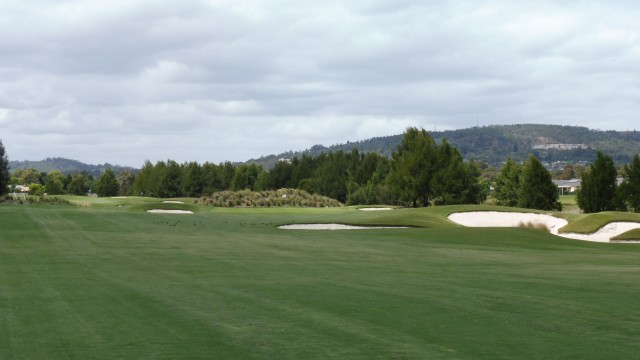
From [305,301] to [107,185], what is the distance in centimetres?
12664

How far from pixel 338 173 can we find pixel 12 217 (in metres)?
71.1

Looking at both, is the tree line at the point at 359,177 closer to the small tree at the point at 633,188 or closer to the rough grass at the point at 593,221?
the small tree at the point at 633,188

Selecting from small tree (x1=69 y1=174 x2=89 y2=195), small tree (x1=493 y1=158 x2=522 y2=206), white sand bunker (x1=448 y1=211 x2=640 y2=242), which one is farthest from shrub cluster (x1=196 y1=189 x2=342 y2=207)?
small tree (x1=69 y1=174 x2=89 y2=195)

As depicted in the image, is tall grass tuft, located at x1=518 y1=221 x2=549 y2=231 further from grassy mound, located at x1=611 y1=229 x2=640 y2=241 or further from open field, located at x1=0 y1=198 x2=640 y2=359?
open field, located at x1=0 y1=198 x2=640 y2=359

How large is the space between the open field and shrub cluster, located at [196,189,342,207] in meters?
39.9

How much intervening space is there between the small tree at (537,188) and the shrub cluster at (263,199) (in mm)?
18062

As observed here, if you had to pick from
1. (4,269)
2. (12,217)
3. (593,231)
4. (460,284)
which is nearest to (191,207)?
(12,217)

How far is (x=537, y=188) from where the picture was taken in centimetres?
6488

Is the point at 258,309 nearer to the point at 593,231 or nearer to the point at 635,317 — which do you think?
the point at 635,317

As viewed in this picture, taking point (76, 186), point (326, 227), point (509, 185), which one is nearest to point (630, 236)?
point (326, 227)

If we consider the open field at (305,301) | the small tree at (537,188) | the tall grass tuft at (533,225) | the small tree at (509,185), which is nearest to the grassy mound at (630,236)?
the tall grass tuft at (533,225)

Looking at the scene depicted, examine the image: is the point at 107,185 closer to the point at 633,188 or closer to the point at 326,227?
the point at 633,188

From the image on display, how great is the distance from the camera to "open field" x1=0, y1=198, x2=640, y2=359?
8.98 meters

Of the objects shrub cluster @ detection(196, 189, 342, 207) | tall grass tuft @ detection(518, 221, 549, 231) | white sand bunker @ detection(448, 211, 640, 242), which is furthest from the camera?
shrub cluster @ detection(196, 189, 342, 207)
